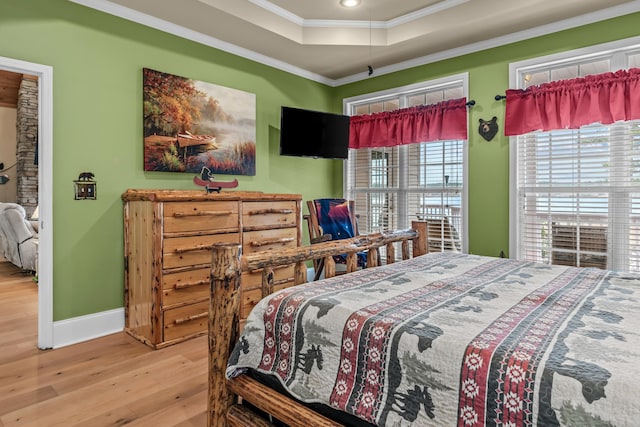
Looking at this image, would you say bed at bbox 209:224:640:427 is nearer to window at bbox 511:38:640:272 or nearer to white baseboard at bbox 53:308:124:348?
window at bbox 511:38:640:272

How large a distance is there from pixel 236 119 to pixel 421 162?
2.08 meters

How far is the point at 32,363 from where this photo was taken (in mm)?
2463

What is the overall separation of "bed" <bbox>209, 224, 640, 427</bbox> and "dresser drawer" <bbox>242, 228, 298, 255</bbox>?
1573 millimetres

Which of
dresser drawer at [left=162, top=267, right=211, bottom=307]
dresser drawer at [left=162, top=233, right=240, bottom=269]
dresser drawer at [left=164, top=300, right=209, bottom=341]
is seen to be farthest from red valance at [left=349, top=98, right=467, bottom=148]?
dresser drawer at [left=164, top=300, right=209, bottom=341]

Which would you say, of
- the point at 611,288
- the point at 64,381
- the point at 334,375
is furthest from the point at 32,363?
the point at 611,288

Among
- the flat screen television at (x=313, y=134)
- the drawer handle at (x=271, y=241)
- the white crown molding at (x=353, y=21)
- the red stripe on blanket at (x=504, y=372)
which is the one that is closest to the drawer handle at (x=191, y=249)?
the drawer handle at (x=271, y=241)

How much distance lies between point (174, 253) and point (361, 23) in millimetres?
2806

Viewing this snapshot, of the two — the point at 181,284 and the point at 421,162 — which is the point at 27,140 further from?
the point at 421,162

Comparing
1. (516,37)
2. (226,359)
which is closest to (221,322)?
(226,359)

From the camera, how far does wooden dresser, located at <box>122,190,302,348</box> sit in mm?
2744

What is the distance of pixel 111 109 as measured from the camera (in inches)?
118

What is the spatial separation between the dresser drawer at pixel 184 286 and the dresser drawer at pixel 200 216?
340 mm

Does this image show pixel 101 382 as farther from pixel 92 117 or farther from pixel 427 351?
pixel 427 351

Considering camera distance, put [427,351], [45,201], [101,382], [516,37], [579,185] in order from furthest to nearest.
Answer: [516,37], [579,185], [45,201], [101,382], [427,351]
